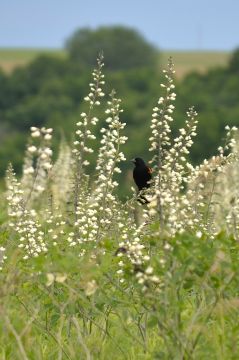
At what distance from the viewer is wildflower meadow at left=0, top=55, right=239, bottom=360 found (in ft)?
25.3

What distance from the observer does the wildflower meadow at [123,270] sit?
7727mm

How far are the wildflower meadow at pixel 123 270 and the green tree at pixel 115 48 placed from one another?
146 meters

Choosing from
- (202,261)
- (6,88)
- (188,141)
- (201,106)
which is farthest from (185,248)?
(6,88)

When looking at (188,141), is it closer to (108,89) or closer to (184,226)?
(184,226)

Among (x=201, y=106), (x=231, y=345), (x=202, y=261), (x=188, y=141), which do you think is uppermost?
(x=201, y=106)

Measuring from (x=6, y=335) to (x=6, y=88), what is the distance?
115m

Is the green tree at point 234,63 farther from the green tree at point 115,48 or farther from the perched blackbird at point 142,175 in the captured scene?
the perched blackbird at point 142,175

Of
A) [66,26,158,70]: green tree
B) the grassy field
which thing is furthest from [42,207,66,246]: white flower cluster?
[66,26,158,70]: green tree

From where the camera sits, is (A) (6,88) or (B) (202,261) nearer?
(B) (202,261)

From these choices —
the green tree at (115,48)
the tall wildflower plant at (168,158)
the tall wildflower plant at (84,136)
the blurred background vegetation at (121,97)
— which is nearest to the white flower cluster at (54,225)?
the tall wildflower plant at (84,136)

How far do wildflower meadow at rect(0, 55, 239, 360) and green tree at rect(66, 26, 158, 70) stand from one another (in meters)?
146

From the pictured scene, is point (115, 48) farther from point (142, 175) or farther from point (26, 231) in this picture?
point (26, 231)

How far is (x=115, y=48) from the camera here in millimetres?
161000

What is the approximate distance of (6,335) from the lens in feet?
29.2
